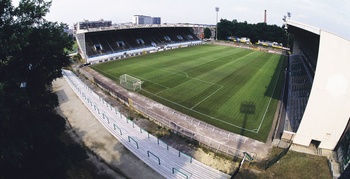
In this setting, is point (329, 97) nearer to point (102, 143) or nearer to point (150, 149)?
point (150, 149)

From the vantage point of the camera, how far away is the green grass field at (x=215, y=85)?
26.4 m

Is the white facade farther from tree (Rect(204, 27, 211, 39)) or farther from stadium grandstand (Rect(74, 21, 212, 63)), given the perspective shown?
tree (Rect(204, 27, 211, 39))

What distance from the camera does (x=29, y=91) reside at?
12438 millimetres

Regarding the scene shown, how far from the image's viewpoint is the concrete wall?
61.8 ft

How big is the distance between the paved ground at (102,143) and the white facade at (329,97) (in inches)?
610

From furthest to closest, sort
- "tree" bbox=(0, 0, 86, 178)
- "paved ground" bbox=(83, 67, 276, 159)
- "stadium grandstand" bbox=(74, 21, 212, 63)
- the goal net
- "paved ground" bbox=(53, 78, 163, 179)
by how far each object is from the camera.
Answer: "stadium grandstand" bbox=(74, 21, 212, 63) < the goal net < "paved ground" bbox=(83, 67, 276, 159) < "paved ground" bbox=(53, 78, 163, 179) < "tree" bbox=(0, 0, 86, 178)

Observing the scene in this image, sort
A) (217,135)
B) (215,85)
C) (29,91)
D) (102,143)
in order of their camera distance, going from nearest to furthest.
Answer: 1. (29,91)
2. (102,143)
3. (217,135)
4. (215,85)

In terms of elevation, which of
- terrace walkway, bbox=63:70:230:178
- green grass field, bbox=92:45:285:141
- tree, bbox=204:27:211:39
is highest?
tree, bbox=204:27:211:39

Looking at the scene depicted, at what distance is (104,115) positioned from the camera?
26172mm

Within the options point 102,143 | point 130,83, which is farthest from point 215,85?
point 102,143

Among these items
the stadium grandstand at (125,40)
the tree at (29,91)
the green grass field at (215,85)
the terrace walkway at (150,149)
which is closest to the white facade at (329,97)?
the green grass field at (215,85)

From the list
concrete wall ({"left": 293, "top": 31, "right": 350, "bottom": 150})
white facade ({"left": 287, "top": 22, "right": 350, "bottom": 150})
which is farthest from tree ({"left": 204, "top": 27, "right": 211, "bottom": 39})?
concrete wall ({"left": 293, "top": 31, "right": 350, "bottom": 150})

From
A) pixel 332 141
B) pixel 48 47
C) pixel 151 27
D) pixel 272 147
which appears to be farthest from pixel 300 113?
pixel 151 27

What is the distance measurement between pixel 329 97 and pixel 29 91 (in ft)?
78.5
